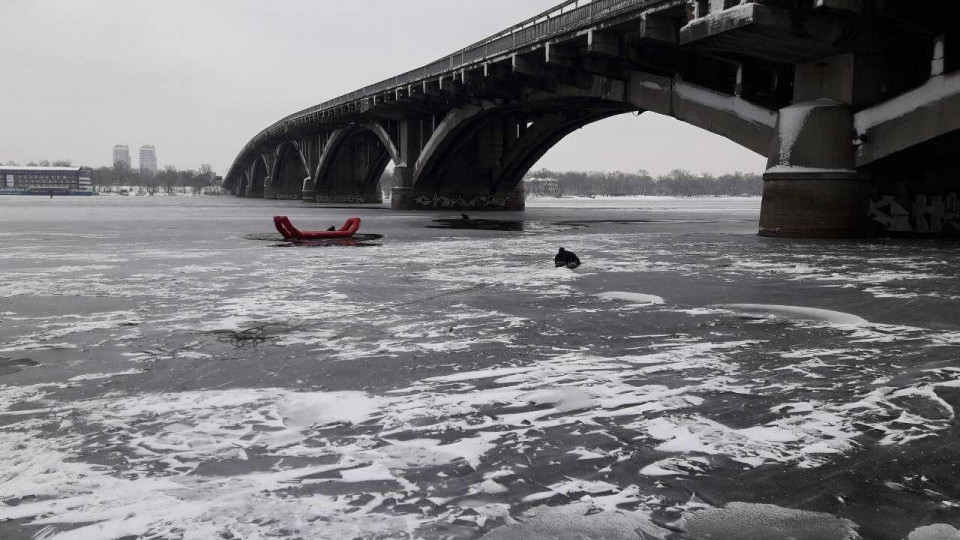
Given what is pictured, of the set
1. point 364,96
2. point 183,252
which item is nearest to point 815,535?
point 183,252

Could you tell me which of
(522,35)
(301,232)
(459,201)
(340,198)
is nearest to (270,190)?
(340,198)

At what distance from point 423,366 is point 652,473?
7.97ft

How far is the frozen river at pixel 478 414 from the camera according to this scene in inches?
112

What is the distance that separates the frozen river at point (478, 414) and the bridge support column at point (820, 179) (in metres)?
11.7

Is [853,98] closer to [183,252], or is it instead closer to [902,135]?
[902,135]

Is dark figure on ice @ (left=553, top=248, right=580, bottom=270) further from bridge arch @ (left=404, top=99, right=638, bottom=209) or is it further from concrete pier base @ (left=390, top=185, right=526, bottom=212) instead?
concrete pier base @ (left=390, top=185, right=526, bottom=212)

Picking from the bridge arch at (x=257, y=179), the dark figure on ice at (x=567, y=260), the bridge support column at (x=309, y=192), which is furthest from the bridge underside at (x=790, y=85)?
the bridge arch at (x=257, y=179)

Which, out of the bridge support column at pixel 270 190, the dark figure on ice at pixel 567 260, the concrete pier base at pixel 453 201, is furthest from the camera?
the bridge support column at pixel 270 190

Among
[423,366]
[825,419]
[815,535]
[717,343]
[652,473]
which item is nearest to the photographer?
[815,535]

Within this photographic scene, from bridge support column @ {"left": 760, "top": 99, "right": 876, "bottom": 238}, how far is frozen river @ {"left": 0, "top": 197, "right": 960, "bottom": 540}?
11.7 meters

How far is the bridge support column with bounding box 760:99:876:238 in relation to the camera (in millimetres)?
20375

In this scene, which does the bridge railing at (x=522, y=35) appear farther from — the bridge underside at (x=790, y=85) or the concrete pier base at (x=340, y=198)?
the concrete pier base at (x=340, y=198)

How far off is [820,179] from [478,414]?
19294mm

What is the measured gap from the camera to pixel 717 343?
20.4 ft
